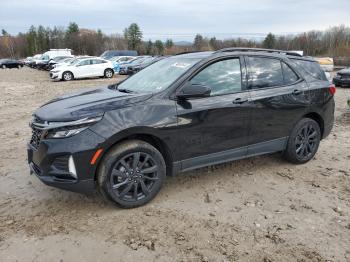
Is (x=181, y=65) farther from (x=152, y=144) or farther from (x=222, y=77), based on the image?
(x=152, y=144)

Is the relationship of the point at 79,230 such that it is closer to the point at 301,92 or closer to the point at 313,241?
the point at 313,241

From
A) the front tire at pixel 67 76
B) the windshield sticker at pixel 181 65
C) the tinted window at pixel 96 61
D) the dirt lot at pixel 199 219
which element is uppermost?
the tinted window at pixel 96 61

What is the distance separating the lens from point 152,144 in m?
4.16

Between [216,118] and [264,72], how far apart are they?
1150 mm

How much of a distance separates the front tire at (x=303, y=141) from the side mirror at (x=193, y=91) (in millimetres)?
1880

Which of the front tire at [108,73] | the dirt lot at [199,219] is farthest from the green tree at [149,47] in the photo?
the dirt lot at [199,219]

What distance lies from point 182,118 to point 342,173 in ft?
9.02

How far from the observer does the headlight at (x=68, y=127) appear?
364cm

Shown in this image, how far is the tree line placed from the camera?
6231 cm

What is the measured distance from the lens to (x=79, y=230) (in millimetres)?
3602

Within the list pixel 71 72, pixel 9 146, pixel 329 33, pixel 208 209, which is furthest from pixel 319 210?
pixel 329 33

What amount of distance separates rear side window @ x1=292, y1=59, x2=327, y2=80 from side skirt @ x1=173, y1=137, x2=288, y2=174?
3.85ft

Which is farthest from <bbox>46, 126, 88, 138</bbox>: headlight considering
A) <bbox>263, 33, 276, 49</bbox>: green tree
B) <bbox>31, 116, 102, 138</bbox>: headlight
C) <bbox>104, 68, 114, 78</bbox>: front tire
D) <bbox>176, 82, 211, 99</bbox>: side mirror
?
<bbox>263, 33, 276, 49</bbox>: green tree

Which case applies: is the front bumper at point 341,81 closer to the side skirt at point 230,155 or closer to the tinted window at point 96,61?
the side skirt at point 230,155
